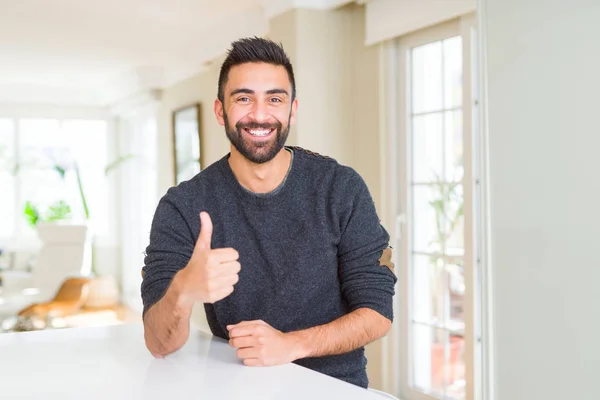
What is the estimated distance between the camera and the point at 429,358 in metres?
4.06

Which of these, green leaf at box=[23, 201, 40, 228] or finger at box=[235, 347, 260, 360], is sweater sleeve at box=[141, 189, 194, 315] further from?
green leaf at box=[23, 201, 40, 228]

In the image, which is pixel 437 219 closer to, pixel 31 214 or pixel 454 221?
pixel 454 221

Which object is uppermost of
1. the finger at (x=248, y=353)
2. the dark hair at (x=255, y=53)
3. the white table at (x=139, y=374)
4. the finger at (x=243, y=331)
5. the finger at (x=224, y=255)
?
the dark hair at (x=255, y=53)

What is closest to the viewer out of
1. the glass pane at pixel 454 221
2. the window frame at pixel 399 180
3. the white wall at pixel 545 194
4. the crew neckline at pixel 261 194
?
the crew neckline at pixel 261 194

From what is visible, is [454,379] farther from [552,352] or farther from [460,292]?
[552,352]

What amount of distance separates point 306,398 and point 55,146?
8836 mm

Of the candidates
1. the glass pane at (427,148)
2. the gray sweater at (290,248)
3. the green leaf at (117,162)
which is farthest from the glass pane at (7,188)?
the gray sweater at (290,248)

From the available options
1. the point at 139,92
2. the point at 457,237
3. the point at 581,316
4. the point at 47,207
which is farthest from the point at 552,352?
the point at 47,207

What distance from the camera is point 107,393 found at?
1120 millimetres

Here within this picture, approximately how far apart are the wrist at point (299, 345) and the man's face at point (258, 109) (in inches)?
16.5

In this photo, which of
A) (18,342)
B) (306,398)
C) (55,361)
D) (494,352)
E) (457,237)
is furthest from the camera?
(457,237)

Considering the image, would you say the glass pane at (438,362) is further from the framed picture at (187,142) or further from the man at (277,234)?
the framed picture at (187,142)

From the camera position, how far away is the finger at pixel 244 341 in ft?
4.29

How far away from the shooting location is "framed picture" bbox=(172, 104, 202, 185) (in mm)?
6742
